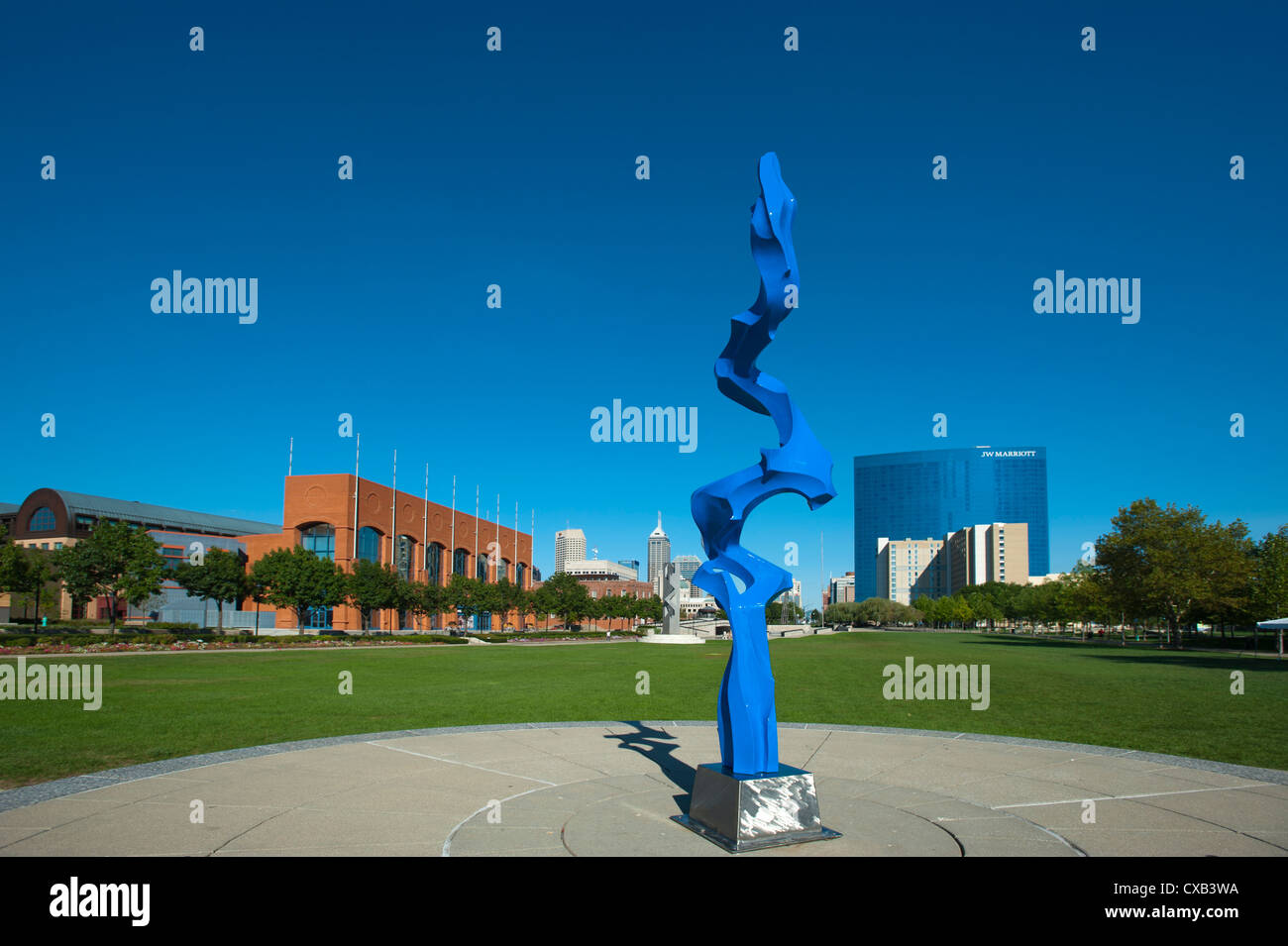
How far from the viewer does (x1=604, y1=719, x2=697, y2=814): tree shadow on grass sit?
29.4 feet

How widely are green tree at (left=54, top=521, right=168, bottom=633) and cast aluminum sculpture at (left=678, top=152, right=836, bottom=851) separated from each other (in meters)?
45.0

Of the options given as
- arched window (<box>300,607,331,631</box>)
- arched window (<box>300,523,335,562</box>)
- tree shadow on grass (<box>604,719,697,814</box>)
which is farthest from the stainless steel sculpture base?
arched window (<box>300,607,331,631</box>)

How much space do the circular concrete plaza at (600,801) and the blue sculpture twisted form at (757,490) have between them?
44.8 inches

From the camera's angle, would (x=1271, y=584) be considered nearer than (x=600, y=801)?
No

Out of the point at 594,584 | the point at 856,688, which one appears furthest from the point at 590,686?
the point at 594,584

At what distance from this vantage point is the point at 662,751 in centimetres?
1123

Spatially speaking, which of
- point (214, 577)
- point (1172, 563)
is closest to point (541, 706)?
point (214, 577)

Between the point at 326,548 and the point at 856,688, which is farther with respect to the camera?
the point at 326,548

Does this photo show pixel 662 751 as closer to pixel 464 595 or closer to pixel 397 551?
pixel 464 595

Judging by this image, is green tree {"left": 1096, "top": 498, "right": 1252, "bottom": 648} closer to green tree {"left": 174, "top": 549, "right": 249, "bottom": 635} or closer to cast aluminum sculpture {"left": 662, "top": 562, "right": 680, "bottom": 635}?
cast aluminum sculpture {"left": 662, "top": 562, "right": 680, "bottom": 635}

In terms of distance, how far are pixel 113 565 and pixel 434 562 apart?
140 ft
